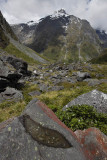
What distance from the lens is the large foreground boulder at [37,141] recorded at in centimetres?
308

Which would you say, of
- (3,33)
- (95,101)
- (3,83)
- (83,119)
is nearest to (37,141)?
(83,119)

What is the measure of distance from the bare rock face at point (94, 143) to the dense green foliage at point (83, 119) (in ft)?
3.58

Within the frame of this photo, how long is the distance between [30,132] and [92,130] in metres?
2.85

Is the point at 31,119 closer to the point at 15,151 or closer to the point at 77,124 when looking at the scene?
the point at 15,151

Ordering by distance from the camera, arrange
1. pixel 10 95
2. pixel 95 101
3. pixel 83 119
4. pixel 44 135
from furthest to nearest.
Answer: pixel 10 95 < pixel 95 101 < pixel 83 119 < pixel 44 135

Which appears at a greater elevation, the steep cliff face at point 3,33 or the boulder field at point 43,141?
the steep cliff face at point 3,33

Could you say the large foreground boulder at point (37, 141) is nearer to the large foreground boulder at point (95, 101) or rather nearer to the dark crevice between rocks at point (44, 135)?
the dark crevice between rocks at point (44, 135)

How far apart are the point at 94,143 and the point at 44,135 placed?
2.08 m

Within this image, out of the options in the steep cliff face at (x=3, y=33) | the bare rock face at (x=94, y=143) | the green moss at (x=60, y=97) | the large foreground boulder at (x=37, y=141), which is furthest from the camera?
the steep cliff face at (x=3, y=33)

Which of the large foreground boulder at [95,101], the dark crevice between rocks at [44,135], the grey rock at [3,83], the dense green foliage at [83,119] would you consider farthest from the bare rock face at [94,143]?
the grey rock at [3,83]

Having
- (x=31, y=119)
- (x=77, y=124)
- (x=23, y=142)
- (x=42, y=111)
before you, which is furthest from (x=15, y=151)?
(x=77, y=124)

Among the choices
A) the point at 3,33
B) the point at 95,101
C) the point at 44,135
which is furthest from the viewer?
the point at 3,33

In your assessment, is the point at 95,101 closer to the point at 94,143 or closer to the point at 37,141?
the point at 94,143

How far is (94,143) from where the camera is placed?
4148 mm
